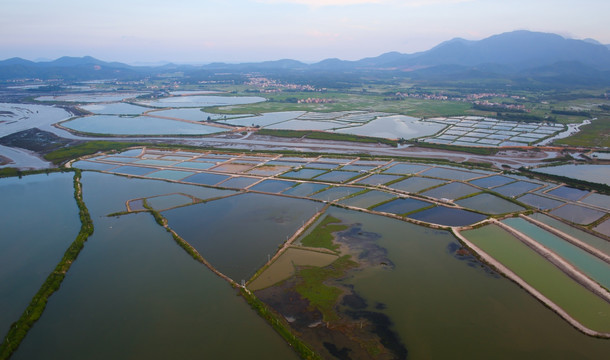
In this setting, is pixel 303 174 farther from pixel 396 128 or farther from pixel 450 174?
pixel 396 128

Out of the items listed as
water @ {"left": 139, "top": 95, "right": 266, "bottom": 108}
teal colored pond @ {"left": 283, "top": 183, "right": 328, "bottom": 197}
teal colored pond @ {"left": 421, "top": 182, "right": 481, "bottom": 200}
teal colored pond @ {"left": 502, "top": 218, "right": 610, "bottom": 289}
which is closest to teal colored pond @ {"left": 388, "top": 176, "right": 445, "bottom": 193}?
teal colored pond @ {"left": 421, "top": 182, "right": 481, "bottom": 200}

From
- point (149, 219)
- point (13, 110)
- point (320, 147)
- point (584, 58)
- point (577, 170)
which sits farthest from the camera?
point (584, 58)

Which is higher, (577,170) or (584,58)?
(584,58)

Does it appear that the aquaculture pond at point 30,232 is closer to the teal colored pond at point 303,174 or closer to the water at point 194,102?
the teal colored pond at point 303,174

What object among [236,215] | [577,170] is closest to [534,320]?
[236,215]

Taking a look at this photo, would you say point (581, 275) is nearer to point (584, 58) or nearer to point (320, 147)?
point (320, 147)

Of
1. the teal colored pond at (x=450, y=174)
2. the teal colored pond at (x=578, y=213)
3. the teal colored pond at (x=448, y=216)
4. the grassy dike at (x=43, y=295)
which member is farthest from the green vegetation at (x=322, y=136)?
the grassy dike at (x=43, y=295)
